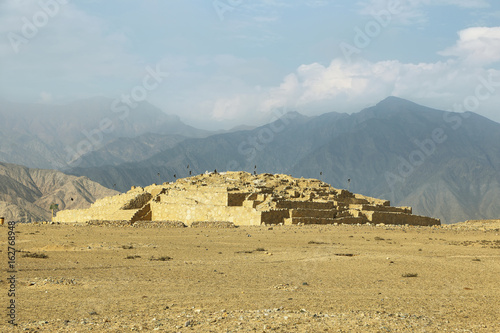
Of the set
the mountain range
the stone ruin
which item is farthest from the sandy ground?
the mountain range

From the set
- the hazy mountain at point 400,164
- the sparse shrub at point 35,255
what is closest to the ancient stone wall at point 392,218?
the sparse shrub at point 35,255

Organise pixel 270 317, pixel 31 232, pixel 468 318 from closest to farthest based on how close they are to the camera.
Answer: pixel 270 317 → pixel 468 318 → pixel 31 232

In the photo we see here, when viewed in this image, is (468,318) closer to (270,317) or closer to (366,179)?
(270,317)

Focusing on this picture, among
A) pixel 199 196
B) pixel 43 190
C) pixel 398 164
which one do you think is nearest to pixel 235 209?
pixel 199 196

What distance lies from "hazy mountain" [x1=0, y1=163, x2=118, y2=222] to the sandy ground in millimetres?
61815

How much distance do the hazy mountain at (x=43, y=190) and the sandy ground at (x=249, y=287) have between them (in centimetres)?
6181

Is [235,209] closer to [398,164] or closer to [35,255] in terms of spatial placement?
[35,255]

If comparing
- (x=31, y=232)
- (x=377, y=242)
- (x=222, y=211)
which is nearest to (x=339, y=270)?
(x=377, y=242)

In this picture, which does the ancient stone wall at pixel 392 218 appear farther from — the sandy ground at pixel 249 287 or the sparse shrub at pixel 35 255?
the sparse shrub at pixel 35 255

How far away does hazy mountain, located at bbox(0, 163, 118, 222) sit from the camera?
8406 cm

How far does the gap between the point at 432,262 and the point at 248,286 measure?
7534mm

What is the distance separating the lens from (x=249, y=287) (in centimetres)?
1149

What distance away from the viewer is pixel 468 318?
9039 mm

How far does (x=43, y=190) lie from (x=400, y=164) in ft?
339
